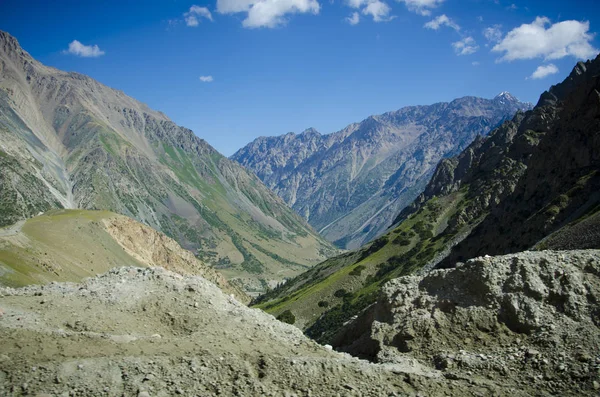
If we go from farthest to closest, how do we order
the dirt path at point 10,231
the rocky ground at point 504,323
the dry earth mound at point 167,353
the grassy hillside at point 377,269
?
the grassy hillside at point 377,269 → the dirt path at point 10,231 → the rocky ground at point 504,323 → the dry earth mound at point 167,353

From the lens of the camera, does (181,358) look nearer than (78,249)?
Yes

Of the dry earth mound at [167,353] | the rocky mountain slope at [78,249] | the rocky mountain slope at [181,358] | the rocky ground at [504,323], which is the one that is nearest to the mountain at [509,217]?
the rocky ground at [504,323]

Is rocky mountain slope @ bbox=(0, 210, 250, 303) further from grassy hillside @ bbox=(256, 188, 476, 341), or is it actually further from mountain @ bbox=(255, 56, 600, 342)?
mountain @ bbox=(255, 56, 600, 342)

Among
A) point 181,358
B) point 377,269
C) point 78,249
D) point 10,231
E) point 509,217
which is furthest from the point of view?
point 377,269

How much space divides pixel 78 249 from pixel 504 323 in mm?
96408

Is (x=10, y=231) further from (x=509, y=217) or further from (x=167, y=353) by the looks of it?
(x=509, y=217)

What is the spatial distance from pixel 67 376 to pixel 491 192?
11971cm

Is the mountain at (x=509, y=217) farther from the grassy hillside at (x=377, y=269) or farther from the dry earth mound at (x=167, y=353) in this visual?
the dry earth mound at (x=167, y=353)

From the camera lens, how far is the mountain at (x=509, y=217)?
6319 cm

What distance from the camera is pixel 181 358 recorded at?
52.4 feet

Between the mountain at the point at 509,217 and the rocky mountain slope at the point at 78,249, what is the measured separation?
44298mm

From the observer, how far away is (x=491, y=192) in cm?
11750

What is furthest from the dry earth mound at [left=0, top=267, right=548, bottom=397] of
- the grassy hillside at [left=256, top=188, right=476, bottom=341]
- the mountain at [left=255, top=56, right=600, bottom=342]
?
the grassy hillside at [left=256, top=188, right=476, bottom=341]

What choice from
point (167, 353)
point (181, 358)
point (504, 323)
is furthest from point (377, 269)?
point (181, 358)
